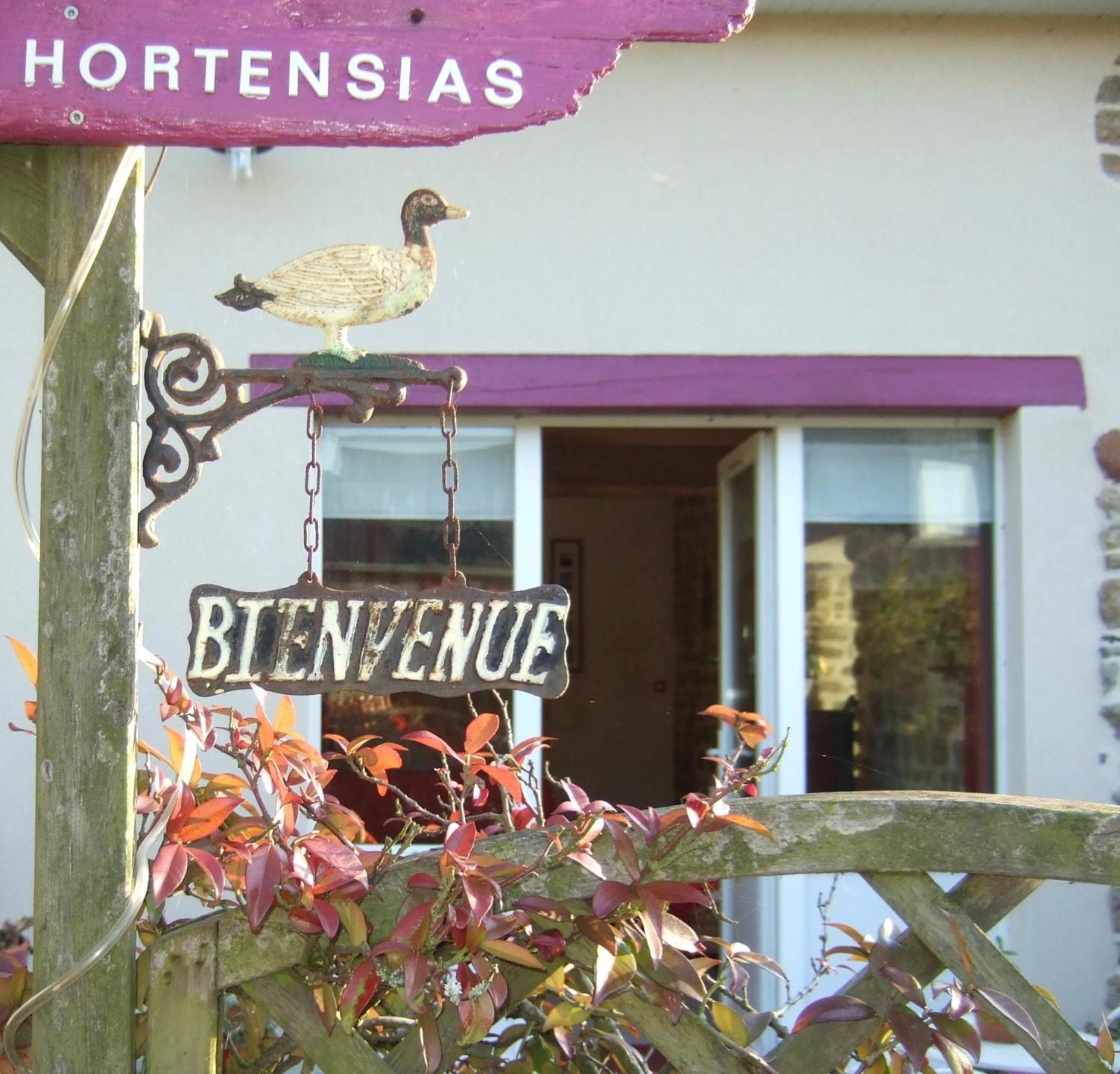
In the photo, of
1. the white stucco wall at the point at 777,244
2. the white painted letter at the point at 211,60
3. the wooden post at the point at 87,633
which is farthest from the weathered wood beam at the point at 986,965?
the white stucco wall at the point at 777,244

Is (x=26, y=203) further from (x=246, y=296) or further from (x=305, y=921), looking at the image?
(x=305, y=921)

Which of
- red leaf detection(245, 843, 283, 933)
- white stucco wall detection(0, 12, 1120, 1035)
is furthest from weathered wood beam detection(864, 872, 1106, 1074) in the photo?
white stucco wall detection(0, 12, 1120, 1035)

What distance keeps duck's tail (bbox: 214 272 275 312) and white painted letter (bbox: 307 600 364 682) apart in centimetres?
47

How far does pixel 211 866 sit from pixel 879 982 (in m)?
0.96

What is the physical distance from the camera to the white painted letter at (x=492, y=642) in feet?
5.56

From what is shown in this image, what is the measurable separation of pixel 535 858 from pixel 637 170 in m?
2.40

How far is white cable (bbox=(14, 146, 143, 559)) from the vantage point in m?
1.69

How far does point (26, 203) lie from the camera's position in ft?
5.84

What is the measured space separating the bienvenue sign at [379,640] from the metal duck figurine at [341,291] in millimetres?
376

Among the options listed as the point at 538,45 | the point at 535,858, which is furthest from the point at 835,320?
the point at 535,858

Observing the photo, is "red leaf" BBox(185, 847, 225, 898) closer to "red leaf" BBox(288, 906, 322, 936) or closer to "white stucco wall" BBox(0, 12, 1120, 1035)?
"red leaf" BBox(288, 906, 322, 936)

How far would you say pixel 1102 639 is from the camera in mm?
3453

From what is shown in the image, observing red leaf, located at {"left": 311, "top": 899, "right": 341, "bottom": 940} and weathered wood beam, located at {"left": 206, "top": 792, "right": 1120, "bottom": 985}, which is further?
weathered wood beam, located at {"left": 206, "top": 792, "right": 1120, "bottom": 985}

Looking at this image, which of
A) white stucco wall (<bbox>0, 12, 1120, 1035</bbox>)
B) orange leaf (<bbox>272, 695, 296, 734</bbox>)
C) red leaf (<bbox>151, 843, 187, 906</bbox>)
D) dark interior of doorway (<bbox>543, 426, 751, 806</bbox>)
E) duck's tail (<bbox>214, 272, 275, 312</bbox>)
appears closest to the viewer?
red leaf (<bbox>151, 843, 187, 906</bbox>)
